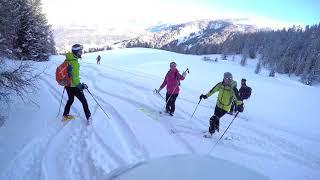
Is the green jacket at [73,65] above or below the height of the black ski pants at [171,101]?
above

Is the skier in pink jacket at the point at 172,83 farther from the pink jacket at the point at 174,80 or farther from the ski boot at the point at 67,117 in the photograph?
the ski boot at the point at 67,117

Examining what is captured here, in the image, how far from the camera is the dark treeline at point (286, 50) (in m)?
89.1

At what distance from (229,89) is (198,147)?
6.45ft

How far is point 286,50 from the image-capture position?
11838cm

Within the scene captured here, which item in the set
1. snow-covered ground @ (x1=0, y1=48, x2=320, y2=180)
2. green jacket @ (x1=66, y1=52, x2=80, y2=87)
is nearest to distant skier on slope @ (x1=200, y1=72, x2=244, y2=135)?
snow-covered ground @ (x1=0, y1=48, x2=320, y2=180)

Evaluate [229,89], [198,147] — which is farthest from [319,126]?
[198,147]

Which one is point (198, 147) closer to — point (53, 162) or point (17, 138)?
point (53, 162)

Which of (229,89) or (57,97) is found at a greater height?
(229,89)

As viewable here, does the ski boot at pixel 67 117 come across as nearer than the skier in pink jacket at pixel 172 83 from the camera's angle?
Yes

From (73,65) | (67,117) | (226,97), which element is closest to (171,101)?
(226,97)

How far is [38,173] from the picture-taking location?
252 inches

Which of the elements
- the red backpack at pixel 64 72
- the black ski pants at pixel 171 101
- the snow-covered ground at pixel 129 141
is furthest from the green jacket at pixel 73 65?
the black ski pants at pixel 171 101

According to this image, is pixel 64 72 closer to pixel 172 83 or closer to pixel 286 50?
Answer: pixel 172 83

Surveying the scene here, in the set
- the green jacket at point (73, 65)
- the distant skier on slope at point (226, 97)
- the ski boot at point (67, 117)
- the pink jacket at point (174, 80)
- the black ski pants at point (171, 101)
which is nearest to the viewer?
the green jacket at point (73, 65)
